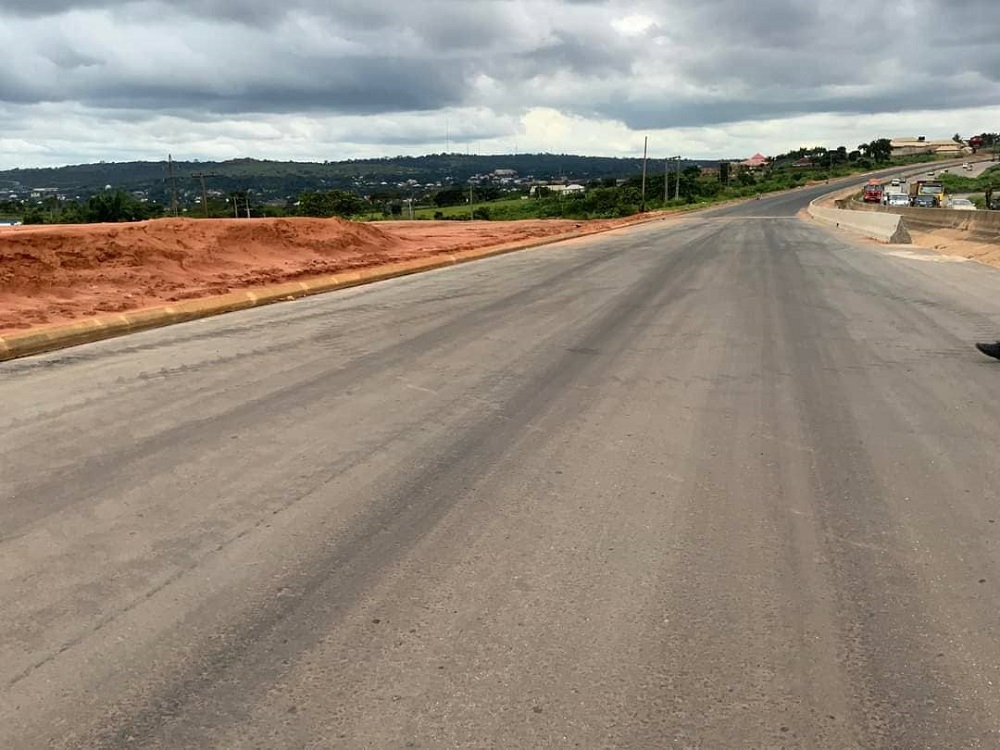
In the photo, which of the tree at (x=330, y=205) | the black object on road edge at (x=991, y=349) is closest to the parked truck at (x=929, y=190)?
the tree at (x=330, y=205)

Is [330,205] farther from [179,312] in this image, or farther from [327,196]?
[179,312]

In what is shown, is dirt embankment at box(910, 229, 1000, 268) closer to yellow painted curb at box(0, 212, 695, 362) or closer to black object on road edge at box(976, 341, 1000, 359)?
black object on road edge at box(976, 341, 1000, 359)

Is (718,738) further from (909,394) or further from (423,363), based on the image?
(423,363)

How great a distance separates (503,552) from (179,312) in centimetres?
974

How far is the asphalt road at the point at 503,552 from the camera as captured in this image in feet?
9.14

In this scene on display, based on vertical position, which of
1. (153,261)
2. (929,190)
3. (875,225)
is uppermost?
(153,261)

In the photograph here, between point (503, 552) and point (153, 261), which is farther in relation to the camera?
point (153, 261)

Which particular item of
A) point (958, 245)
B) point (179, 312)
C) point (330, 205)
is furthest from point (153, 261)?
point (330, 205)

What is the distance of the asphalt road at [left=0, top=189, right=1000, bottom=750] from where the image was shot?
9.14ft

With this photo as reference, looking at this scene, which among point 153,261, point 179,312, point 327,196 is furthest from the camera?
point 327,196

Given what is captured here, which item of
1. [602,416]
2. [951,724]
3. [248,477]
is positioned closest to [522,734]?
[951,724]

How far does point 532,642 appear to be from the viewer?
3.17m

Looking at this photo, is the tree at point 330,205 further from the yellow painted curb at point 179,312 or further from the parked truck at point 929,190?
the yellow painted curb at point 179,312

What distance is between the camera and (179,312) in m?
12.2
